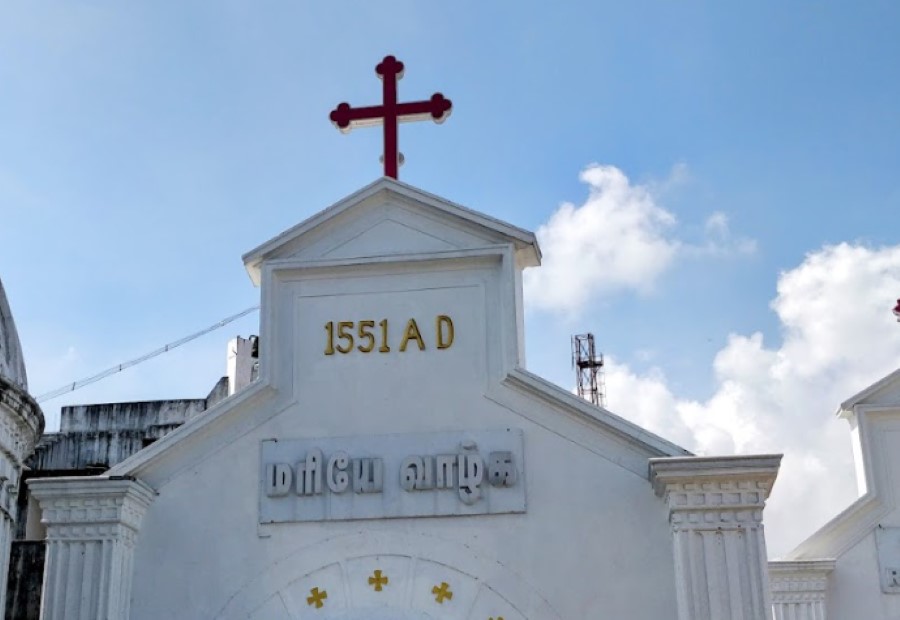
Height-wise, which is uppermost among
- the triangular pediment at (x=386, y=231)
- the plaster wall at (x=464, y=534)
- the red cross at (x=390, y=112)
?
the red cross at (x=390, y=112)

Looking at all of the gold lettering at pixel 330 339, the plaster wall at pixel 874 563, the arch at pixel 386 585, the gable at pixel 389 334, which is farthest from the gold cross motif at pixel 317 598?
the plaster wall at pixel 874 563

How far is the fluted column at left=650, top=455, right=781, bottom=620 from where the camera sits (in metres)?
11.9

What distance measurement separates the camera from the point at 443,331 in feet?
44.3

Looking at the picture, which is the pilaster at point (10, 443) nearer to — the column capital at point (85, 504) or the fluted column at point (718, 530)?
the column capital at point (85, 504)

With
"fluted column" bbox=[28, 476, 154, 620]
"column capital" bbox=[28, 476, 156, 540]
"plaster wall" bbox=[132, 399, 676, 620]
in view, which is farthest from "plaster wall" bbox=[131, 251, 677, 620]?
"column capital" bbox=[28, 476, 156, 540]

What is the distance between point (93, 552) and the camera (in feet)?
41.9

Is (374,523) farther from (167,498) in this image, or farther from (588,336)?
(588,336)

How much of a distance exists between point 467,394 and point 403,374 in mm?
680

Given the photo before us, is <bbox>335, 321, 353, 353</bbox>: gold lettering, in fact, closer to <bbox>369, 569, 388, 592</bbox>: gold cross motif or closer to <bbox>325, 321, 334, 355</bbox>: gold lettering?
<bbox>325, 321, 334, 355</bbox>: gold lettering

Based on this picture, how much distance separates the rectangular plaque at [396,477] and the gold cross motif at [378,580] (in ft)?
1.80

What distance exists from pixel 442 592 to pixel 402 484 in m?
1.09

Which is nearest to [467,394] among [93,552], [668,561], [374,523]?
[374,523]

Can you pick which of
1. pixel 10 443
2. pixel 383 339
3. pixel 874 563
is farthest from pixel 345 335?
pixel 874 563

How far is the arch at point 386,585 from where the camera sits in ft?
41.0
